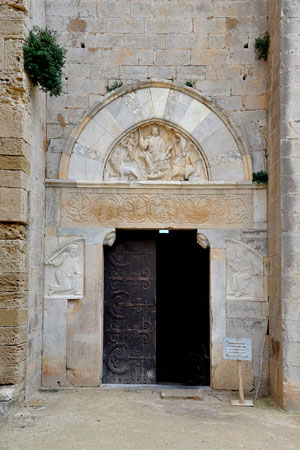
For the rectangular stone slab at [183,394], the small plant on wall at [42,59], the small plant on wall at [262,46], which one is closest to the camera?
the small plant on wall at [42,59]

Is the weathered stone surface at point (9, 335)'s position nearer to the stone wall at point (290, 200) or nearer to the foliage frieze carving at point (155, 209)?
the foliage frieze carving at point (155, 209)

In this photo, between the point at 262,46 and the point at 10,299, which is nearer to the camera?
→ the point at 10,299

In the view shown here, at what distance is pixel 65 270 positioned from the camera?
7359 millimetres

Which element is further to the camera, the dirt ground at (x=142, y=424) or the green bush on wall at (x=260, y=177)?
the green bush on wall at (x=260, y=177)

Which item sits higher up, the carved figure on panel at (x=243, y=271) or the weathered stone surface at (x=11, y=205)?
the weathered stone surface at (x=11, y=205)

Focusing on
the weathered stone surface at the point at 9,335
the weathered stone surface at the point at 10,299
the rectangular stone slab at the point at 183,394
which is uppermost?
the weathered stone surface at the point at 10,299

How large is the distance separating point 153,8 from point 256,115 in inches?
86.2

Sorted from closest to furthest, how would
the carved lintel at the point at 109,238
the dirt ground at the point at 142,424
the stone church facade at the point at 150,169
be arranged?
the dirt ground at the point at 142,424, the stone church facade at the point at 150,169, the carved lintel at the point at 109,238

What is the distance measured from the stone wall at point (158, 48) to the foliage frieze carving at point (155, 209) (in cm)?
102

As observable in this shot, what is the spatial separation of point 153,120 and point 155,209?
131cm

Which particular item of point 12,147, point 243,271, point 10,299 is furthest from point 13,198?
point 243,271

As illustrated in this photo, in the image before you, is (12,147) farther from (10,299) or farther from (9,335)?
(9,335)

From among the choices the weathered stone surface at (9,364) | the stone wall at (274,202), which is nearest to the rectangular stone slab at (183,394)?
the stone wall at (274,202)

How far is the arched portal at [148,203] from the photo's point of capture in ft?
23.8
